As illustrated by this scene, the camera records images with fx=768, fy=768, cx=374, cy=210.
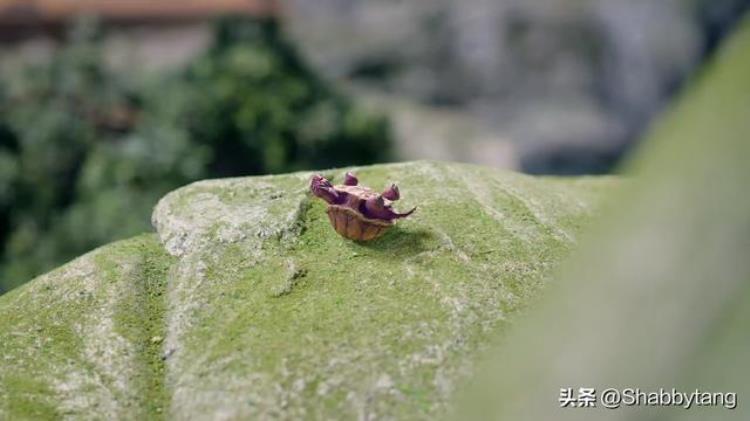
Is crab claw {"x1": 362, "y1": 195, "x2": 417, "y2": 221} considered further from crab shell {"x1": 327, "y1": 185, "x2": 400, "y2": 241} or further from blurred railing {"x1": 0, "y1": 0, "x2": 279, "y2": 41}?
blurred railing {"x1": 0, "y1": 0, "x2": 279, "y2": 41}

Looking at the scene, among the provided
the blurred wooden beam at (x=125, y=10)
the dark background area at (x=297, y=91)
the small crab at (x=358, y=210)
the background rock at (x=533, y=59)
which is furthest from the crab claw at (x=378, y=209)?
the background rock at (x=533, y=59)

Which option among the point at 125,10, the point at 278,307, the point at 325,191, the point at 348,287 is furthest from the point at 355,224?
the point at 125,10

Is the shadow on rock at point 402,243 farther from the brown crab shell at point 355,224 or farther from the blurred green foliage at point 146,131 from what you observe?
the blurred green foliage at point 146,131

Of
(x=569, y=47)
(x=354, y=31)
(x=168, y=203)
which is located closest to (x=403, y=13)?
(x=354, y=31)

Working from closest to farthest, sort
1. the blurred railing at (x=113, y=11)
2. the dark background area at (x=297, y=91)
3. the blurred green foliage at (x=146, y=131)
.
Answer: the blurred green foliage at (x=146, y=131) < the dark background area at (x=297, y=91) < the blurred railing at (x=113, y=11)

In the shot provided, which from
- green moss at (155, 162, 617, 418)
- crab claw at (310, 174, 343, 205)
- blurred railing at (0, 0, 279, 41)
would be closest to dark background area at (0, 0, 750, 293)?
blurred railing at (0, 0, 279, 41)

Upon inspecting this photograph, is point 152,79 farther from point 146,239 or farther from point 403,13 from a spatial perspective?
point 146,239

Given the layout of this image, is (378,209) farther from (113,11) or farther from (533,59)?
(113,11)

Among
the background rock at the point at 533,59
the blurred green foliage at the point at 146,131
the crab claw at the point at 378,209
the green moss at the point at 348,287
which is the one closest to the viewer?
the green moss at the point at 348,287
